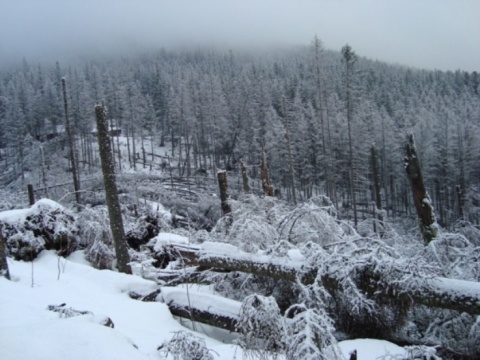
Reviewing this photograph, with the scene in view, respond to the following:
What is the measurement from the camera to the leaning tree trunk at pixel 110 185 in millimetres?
8438

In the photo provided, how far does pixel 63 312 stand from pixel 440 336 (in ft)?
15.1

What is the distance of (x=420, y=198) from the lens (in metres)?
7.16

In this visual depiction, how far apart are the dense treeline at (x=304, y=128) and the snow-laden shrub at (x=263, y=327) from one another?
91.7 feet

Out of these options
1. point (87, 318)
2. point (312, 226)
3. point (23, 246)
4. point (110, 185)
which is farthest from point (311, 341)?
point (23, 246)

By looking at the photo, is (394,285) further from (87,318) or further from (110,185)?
(110,185)

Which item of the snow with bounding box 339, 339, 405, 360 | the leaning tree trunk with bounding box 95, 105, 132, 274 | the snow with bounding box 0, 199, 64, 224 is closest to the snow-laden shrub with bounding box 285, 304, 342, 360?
the snow with bounding box 339, 339, 405, 360

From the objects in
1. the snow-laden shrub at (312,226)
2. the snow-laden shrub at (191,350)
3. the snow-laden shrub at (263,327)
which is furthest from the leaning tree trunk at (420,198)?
the snow-laden shrub at (191,350)

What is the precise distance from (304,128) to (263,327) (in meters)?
51.3

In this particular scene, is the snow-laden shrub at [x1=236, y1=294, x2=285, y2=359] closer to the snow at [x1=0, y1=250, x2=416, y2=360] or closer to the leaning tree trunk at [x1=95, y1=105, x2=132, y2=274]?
the snow at [x1=0, y1=250, x2=416, y2=360]

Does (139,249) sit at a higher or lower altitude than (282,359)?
lower

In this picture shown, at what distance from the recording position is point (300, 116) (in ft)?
178

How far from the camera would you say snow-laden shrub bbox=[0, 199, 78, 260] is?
888cm

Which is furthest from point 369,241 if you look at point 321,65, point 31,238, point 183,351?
point 321,65

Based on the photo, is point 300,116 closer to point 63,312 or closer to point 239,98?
point 239,98
